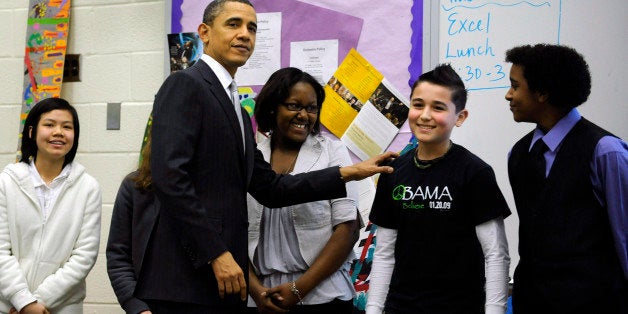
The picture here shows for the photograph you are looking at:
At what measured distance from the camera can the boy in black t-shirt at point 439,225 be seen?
1723mm

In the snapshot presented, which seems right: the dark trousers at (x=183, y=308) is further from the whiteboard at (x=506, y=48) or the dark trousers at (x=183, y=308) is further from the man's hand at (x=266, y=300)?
the whiteboard at (x=506, y=48)

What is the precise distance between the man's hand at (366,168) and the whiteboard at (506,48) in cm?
65

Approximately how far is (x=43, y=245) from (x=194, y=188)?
0.83 metres

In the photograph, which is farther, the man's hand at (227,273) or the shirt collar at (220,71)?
the shirt collar at (220,71)

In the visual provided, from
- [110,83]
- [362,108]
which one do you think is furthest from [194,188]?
[110,83]

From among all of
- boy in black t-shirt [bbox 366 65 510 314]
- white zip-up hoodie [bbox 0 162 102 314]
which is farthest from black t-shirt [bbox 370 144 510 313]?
white zip-up hoodie [bbox 0 162 102 314]

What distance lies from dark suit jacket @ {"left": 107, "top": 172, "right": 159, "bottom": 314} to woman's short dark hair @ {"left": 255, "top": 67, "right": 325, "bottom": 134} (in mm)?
437

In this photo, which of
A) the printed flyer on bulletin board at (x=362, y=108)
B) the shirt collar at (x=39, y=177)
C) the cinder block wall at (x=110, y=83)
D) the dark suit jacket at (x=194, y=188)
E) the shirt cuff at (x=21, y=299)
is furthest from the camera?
the cinder block wall at (x=110, y=83)

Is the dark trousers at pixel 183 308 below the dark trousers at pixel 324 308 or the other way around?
the other way around

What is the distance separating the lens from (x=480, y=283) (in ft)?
5.76

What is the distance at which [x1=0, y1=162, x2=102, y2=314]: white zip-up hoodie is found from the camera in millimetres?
2178

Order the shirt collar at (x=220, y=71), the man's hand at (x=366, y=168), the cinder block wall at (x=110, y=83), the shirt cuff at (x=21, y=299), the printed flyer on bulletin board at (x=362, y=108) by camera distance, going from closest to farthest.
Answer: the shirt collar at (x=220, y=71)
the man's hand at (x=366, y=168)
the shirt cuff at (x=21, y=299)
the printed flyer on bulletin board at (x=362, y=108)
the cinder block wall at (x=110, y=83)

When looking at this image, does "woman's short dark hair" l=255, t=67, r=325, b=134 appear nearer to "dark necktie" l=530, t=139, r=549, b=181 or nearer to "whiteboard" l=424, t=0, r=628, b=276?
"whiteboard" l=424, t=0, r=628, b=276

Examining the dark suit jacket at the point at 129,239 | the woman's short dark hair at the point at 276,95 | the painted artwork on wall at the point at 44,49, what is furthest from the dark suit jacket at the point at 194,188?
the painted artwork on wall at the point at 44,49
